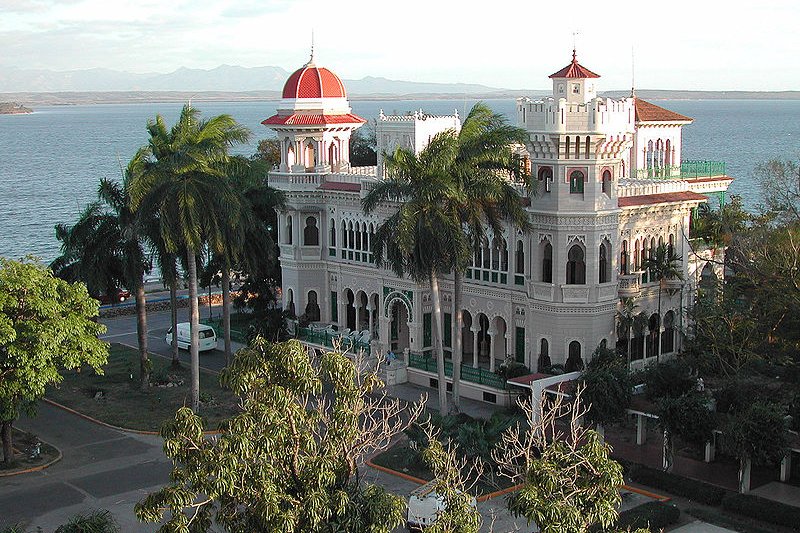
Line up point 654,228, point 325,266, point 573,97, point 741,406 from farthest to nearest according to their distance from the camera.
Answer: point 325,266 → point 654,228 → point 573,97 → point 741,406

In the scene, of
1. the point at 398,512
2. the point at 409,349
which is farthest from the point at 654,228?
the point at 398,512

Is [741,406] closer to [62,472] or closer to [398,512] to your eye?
[398,512]

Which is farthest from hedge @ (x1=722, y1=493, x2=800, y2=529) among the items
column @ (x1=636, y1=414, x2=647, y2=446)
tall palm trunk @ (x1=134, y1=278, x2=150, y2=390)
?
tall palm trunk @ (x1=134, y1=278, x2=150, y2=390)

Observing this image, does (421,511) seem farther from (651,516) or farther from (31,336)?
(31,336)

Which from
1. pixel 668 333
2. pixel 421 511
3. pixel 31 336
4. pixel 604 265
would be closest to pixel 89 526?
pixel 421 511

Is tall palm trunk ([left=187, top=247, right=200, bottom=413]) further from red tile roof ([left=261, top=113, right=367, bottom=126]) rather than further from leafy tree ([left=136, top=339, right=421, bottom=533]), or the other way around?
leafy tree ([left=136, top=339, right=421, bottom=533])
